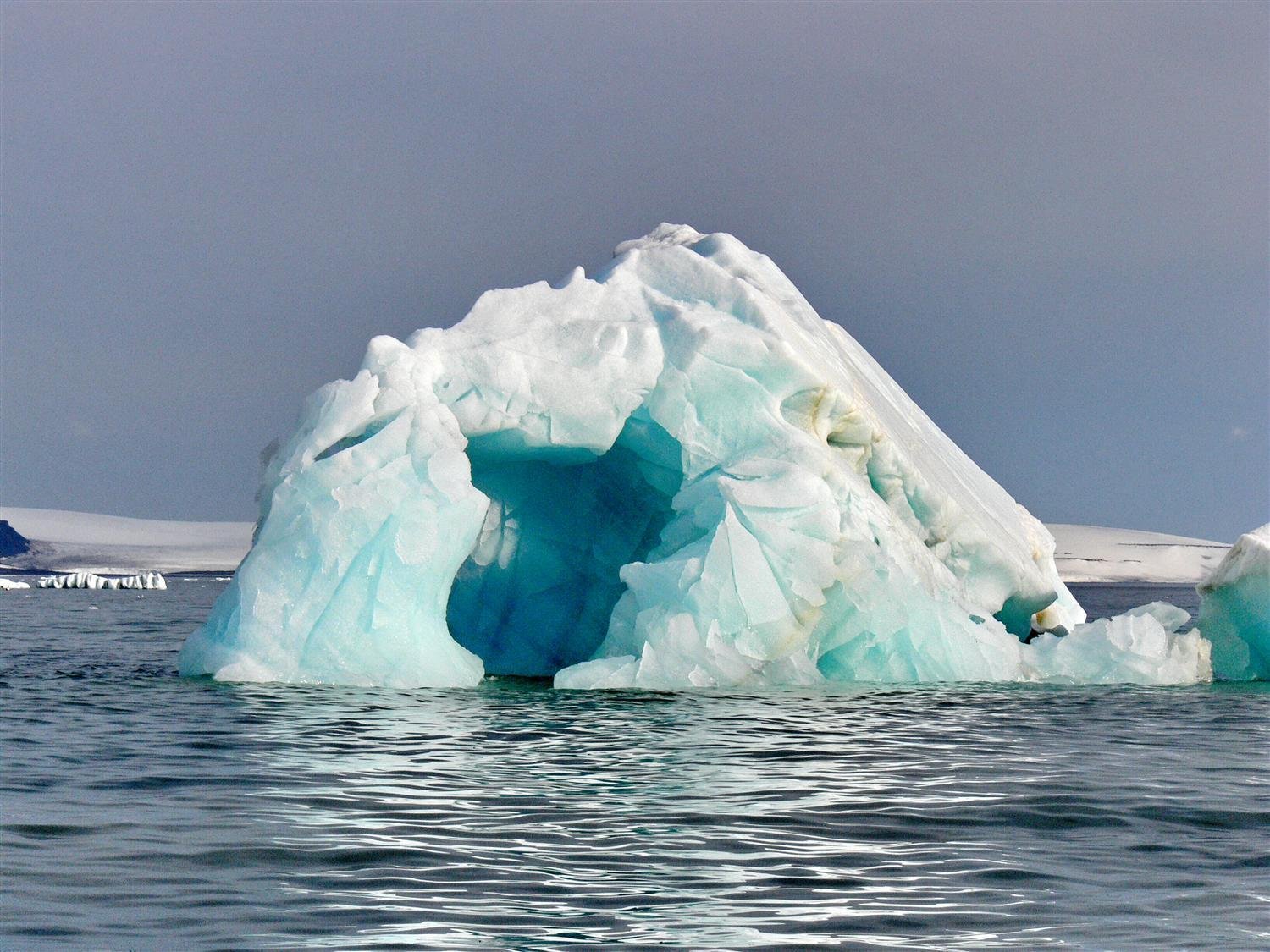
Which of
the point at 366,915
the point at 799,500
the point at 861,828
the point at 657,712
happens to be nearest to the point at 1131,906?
the point at 861,828

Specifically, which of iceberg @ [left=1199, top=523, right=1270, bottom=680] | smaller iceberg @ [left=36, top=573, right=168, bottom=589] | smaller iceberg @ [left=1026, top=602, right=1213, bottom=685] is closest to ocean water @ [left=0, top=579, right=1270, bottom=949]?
smaller iceberg @ [left=1026, top=602, right=1213, bottom=685]

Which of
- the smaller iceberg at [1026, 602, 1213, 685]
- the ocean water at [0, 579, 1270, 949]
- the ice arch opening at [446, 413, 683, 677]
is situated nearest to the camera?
the ocean water at [0, 579, 1270, 949]

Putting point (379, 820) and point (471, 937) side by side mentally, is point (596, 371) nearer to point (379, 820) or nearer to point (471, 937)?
point (379, 820)

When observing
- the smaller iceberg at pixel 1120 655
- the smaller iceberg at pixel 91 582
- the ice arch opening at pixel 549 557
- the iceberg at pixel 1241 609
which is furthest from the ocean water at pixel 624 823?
the smaller iceberg at pixel 91 582

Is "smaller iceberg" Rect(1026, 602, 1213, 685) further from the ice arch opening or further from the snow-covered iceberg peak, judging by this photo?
the ice arch opening

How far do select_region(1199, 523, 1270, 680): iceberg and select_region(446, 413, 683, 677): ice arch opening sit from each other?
6984mm

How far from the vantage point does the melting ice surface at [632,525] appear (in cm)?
1581

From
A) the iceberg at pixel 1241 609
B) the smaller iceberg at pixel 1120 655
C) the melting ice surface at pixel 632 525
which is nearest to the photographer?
the melting ice surface at pixel 632 525

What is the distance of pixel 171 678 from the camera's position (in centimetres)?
1742

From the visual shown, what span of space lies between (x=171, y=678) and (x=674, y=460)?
6300 millimetres

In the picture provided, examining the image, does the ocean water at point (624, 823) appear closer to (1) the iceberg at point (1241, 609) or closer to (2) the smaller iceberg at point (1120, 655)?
(2) the smaller iceberg at point (1120, 655)

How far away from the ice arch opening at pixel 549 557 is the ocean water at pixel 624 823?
454 cm

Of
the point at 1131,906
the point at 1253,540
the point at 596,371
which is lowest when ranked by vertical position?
the point at 1131,906

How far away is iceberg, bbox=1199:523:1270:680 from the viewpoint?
60.9 ft
